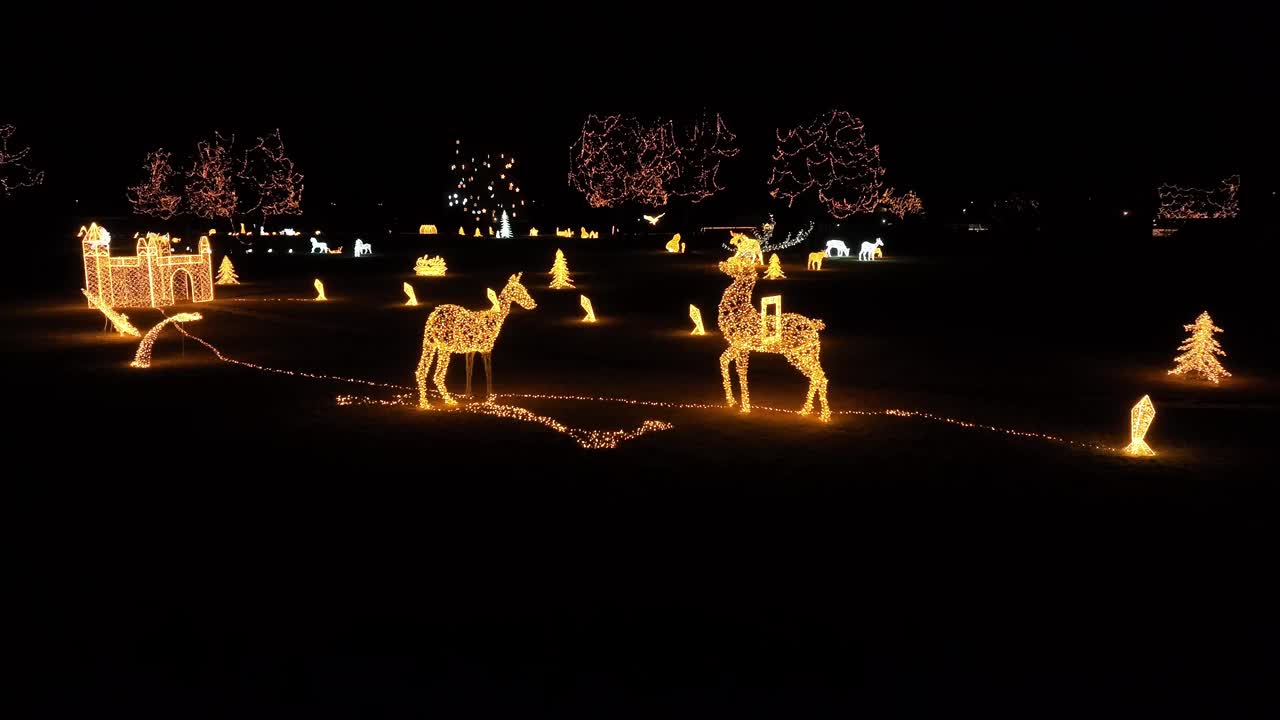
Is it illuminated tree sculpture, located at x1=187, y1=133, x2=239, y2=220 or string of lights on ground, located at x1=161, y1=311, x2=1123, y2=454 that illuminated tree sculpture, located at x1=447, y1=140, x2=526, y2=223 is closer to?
illuminated tree sculpture, located at x1=187, y1=133, x2=239, y2=220

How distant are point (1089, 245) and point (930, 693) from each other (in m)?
41.7

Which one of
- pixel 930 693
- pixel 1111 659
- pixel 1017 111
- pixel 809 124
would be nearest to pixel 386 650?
pixel 930 693

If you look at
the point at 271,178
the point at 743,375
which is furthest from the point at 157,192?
the point at 743,375

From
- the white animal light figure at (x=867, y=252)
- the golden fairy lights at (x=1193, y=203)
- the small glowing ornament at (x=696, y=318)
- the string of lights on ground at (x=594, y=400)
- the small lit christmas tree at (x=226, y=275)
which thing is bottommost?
the string of lights on ground at (x=594, y=400)

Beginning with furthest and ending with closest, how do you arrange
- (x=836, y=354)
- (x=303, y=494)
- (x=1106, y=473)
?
1. (x=836, y=354)
2. (x=1106, y=473)
3. (x=303, y=494)

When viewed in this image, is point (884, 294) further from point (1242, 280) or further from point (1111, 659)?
point (1111, 659)

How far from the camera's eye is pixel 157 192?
51.5 m

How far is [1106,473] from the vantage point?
8109mm

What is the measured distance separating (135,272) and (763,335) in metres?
17.7

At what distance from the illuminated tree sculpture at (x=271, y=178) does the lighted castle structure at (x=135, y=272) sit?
31109mm

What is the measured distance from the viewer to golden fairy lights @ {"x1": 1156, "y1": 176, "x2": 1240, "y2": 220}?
177ft

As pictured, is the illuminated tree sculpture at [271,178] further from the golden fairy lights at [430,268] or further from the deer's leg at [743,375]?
the deer's leg at [743,375]

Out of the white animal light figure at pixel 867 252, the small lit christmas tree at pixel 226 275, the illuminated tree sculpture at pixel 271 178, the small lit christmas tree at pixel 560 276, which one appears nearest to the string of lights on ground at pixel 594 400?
the small lit christmas tree at pixel 560 276

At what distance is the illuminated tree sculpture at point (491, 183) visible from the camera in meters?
66.1
